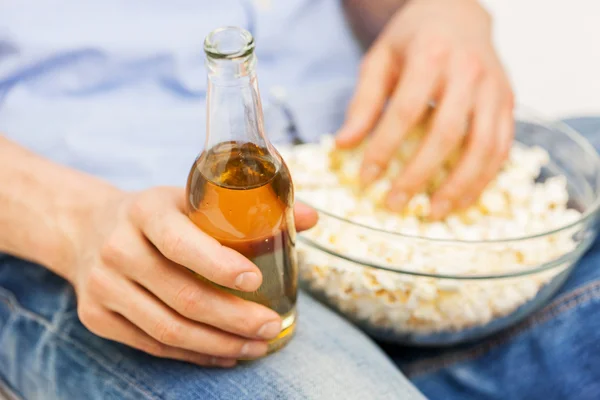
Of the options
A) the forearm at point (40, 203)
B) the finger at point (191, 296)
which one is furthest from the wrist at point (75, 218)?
the finger at point (191, 296)

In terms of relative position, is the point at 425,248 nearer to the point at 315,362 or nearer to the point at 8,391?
the point at 315,362

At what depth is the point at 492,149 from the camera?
2.78 ft

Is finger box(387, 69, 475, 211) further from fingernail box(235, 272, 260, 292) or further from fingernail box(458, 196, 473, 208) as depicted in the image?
fingernail box(235, 272, 260, 292)

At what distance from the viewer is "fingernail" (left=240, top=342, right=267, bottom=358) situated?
0.64 metres

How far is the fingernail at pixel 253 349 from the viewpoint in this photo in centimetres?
64

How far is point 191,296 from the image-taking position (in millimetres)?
579

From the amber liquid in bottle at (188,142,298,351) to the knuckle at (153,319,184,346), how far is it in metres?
0.06

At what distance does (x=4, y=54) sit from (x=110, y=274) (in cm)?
39

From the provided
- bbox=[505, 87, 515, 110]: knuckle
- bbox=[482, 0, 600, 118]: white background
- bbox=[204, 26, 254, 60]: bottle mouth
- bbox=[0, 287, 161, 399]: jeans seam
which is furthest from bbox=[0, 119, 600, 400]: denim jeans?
bbox=[482, 0, 600, 118]: white background

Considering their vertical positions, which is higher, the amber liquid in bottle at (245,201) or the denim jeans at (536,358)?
the amber liquid in bottle at (245,201)

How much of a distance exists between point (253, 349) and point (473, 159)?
0.37 meters

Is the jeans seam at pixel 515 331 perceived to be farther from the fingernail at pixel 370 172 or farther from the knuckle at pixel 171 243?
the knuckle at pixel 171 243

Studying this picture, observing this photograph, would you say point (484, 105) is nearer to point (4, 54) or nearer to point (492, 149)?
point (492, 149)

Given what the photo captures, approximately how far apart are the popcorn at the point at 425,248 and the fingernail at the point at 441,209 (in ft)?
0.03
